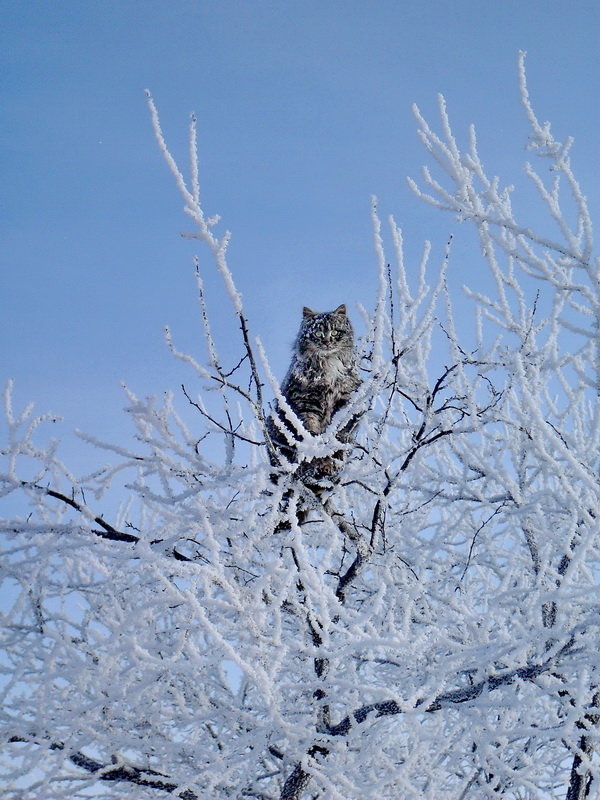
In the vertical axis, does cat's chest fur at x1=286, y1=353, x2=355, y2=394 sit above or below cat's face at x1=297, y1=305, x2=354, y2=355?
below

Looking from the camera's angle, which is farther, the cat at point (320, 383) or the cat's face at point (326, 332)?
the cat's face at point (326, 332)

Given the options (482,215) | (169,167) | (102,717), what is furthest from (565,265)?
(102,717)

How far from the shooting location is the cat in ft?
12.2

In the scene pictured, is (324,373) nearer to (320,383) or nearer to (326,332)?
(320,383)

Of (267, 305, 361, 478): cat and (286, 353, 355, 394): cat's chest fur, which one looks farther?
(286, 353, 355, 394): cat's chest fur

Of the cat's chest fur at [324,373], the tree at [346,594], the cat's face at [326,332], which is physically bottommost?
the tree at [346,594]

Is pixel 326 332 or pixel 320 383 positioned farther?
pixel 326 332

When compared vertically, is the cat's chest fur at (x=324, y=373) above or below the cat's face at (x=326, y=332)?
below

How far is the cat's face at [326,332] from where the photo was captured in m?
4.62

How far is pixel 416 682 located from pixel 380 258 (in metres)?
2.28

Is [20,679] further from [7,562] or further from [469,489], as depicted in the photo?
[469,489]

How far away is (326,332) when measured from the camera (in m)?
4.80

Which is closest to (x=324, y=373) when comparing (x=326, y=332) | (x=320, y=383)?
(x=320, y=383)

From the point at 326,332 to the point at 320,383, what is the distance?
72 centimetres
